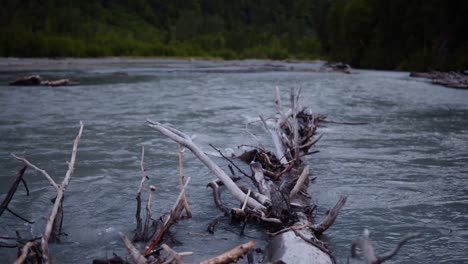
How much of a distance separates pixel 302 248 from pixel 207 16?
348 feet

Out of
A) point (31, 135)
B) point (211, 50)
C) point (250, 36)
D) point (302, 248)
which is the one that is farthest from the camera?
point (250, 36)

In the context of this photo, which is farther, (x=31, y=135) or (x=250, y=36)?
(x=250, y=36)

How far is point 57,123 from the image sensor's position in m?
10.4

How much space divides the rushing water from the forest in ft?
70.1

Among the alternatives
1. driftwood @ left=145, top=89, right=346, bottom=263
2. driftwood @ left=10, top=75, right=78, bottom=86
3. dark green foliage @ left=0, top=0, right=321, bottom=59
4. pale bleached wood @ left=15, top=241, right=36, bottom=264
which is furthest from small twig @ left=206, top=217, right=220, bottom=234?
dark green foliage @ left=0, top=0, right=321, bottom=59

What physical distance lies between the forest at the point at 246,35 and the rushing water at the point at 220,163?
70.1 ft

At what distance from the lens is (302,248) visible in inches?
127

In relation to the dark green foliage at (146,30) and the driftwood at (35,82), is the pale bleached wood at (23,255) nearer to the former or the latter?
the driftwood at (35,82)

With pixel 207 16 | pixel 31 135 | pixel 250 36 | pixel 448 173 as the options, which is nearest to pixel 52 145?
pixel 31 135

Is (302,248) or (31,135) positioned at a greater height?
(302,248)

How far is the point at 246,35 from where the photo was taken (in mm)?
72438

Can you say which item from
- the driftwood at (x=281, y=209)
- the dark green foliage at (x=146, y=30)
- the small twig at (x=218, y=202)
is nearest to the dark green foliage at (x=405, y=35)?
the dark green foliage at (x=146, y=30)

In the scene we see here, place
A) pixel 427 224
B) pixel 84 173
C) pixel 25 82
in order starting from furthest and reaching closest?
1. pixel 25 82
2. pixel 84 173
3. pixel 427 224

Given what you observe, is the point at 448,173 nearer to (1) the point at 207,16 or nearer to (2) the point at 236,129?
(2) the point at 236,129
